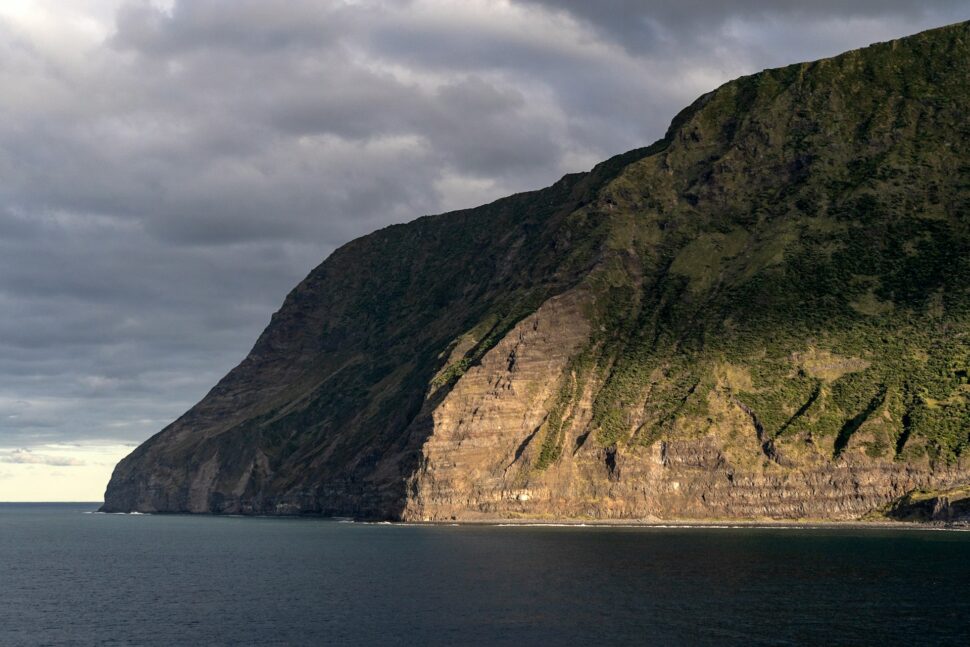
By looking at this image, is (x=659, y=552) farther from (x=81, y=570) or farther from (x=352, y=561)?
(x=81, y=570)

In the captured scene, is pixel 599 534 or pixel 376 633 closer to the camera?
pixel 376 633

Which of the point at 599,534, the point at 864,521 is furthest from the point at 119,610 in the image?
the point at 864,521

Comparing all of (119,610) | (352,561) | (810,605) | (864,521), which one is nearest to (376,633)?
(119,610)

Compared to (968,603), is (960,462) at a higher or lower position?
higher

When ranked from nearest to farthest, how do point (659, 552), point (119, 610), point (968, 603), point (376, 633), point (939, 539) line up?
point (376, 633)
point (968, 603)
point (119, 610)
point (659, 552)
point (939, 539)

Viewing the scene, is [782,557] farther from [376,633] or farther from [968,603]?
[376,633]

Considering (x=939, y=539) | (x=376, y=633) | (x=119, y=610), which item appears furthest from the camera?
(x=939, y=539)
